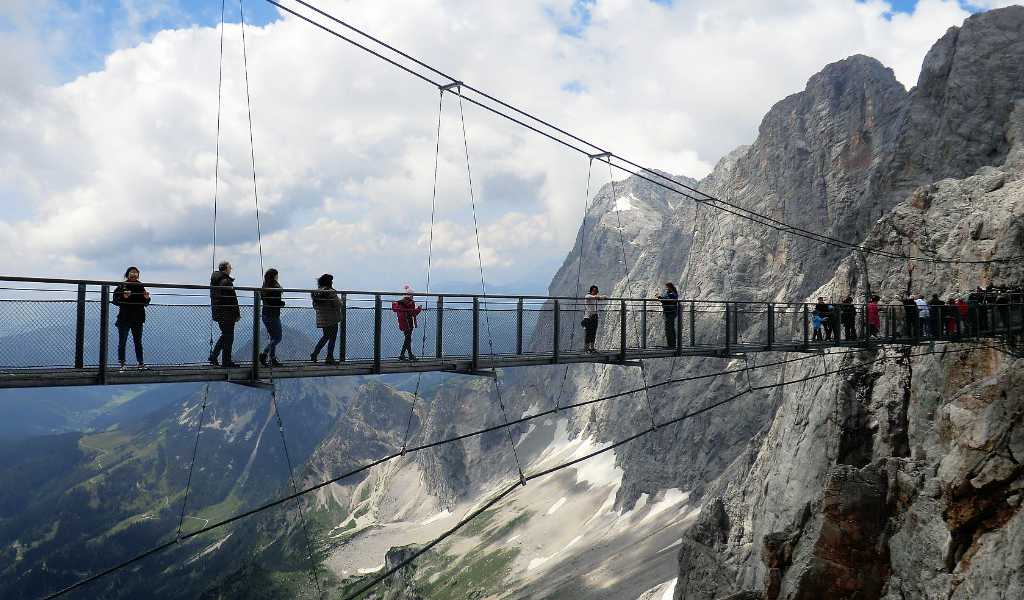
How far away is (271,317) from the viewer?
39.4 ft

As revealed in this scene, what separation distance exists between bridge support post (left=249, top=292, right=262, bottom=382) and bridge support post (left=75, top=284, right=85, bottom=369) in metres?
2.32

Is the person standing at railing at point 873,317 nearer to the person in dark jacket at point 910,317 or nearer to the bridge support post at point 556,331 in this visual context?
the person in dark jacket at point 910,317

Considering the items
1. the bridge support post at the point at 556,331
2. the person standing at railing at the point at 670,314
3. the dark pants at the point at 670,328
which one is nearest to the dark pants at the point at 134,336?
the bridge support post at the point at 556,331

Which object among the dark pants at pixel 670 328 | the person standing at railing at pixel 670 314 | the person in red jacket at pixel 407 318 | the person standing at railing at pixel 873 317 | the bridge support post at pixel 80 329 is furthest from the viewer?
the person standing at railing at pixel 873 317

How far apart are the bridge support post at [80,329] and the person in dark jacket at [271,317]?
2.54 meters

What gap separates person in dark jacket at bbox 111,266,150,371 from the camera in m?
10.6

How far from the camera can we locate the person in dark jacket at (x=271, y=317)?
1179 centimetres

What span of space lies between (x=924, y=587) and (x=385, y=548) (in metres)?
186

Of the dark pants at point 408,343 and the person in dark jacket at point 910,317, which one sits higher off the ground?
the person in dark jacket at point 910,317

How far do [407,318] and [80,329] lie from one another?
5.75 m

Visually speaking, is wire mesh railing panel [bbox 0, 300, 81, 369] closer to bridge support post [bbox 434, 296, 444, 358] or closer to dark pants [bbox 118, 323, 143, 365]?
dark pants [bbox 118, 323, 143, 365]

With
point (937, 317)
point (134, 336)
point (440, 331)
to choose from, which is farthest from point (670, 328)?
point (134, 336)

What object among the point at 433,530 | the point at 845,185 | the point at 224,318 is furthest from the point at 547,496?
the point at 224,318

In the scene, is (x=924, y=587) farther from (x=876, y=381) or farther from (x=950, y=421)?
(x=876, y=381)
